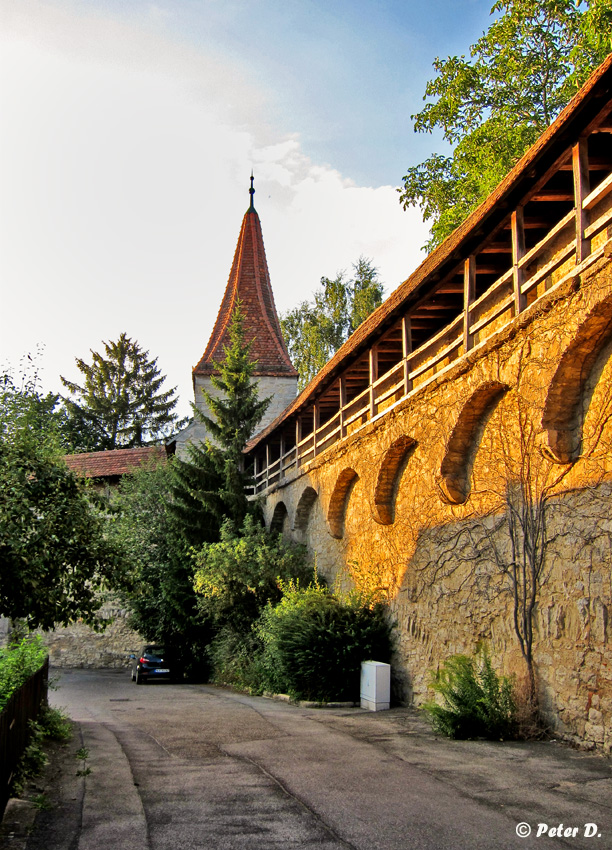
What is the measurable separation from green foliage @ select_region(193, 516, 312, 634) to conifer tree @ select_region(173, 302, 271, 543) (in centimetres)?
371

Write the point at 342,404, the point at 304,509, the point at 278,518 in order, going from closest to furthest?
the point at 342,404 → the point at 304,509 → the point at 278,518

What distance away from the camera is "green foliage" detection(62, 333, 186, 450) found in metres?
47.1

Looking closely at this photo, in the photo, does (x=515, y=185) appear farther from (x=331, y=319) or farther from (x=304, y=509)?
(x=331, y=319)

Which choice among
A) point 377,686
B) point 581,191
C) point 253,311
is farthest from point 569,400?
point 253,311

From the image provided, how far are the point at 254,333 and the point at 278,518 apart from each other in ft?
51.5

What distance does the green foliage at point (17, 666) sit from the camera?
693 centimetres

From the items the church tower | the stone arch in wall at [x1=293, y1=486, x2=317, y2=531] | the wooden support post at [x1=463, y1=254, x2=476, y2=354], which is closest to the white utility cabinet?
the wooden support post at [x1=463, y1=254, x2=476, y2=354]

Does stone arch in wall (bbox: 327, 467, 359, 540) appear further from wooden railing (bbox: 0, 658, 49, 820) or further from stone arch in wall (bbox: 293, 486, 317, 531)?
wooden railing (bbox: 0, 658, 49, 820)

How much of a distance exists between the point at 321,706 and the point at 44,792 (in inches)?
284

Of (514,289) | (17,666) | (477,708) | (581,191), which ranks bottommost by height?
(477,708)

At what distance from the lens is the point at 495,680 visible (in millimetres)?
9133

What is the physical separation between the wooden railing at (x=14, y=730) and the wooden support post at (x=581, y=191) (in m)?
7.12

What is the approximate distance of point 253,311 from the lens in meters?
37.7

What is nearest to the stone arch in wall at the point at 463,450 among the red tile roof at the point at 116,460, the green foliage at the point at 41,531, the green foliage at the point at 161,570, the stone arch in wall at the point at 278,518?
the green foliage at the point at 41,531
